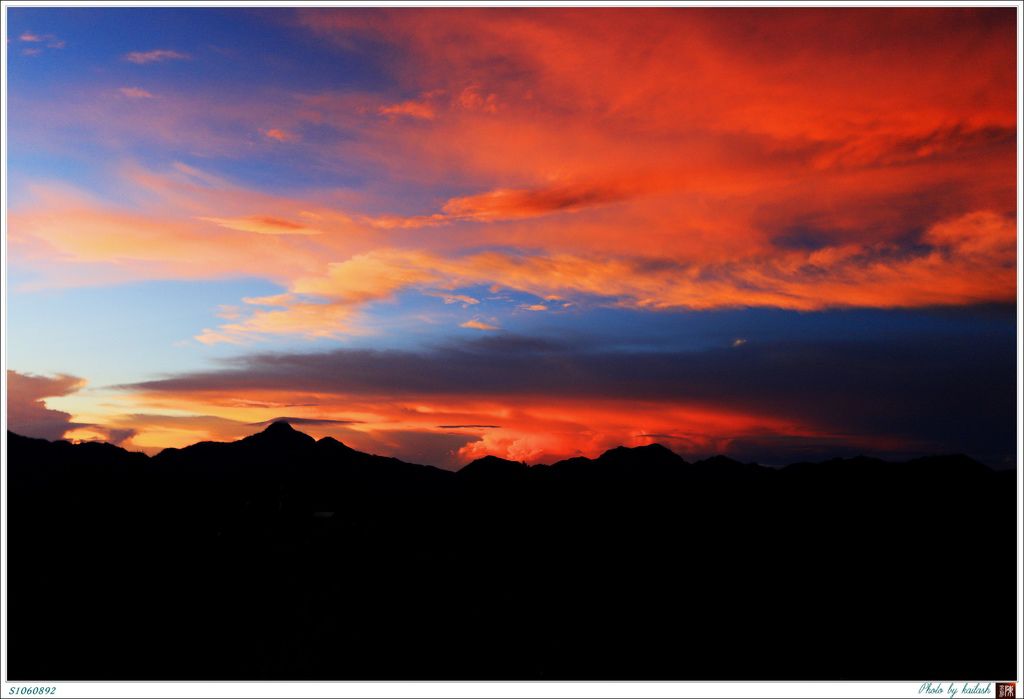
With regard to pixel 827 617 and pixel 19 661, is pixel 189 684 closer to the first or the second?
pixel 19 661

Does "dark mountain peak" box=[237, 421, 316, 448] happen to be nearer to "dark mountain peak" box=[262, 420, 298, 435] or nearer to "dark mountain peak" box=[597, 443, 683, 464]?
"dark mountain peak" box=[262, 420, 298, 435]

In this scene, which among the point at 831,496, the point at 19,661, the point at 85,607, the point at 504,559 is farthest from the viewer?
the point at 831,496

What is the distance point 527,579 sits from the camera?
43156mm

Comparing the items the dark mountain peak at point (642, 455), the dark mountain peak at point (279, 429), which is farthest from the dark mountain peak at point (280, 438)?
the dark mountain peak at point (642, 455)

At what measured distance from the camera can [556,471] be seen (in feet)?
324

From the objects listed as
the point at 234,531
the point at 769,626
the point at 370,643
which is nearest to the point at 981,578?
the point at 769,626

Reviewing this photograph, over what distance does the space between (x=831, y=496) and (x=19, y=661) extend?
54.4 metres

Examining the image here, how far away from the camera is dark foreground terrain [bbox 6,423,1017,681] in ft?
110

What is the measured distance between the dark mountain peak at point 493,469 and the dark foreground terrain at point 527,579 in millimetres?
19012

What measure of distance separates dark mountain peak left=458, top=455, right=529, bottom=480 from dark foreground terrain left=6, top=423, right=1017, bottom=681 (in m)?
19.0

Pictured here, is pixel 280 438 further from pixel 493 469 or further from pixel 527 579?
pixel 527 579

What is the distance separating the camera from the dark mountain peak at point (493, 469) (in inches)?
3655

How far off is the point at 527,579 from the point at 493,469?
63486 mm

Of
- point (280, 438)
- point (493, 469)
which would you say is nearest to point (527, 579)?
point (493, 469)
